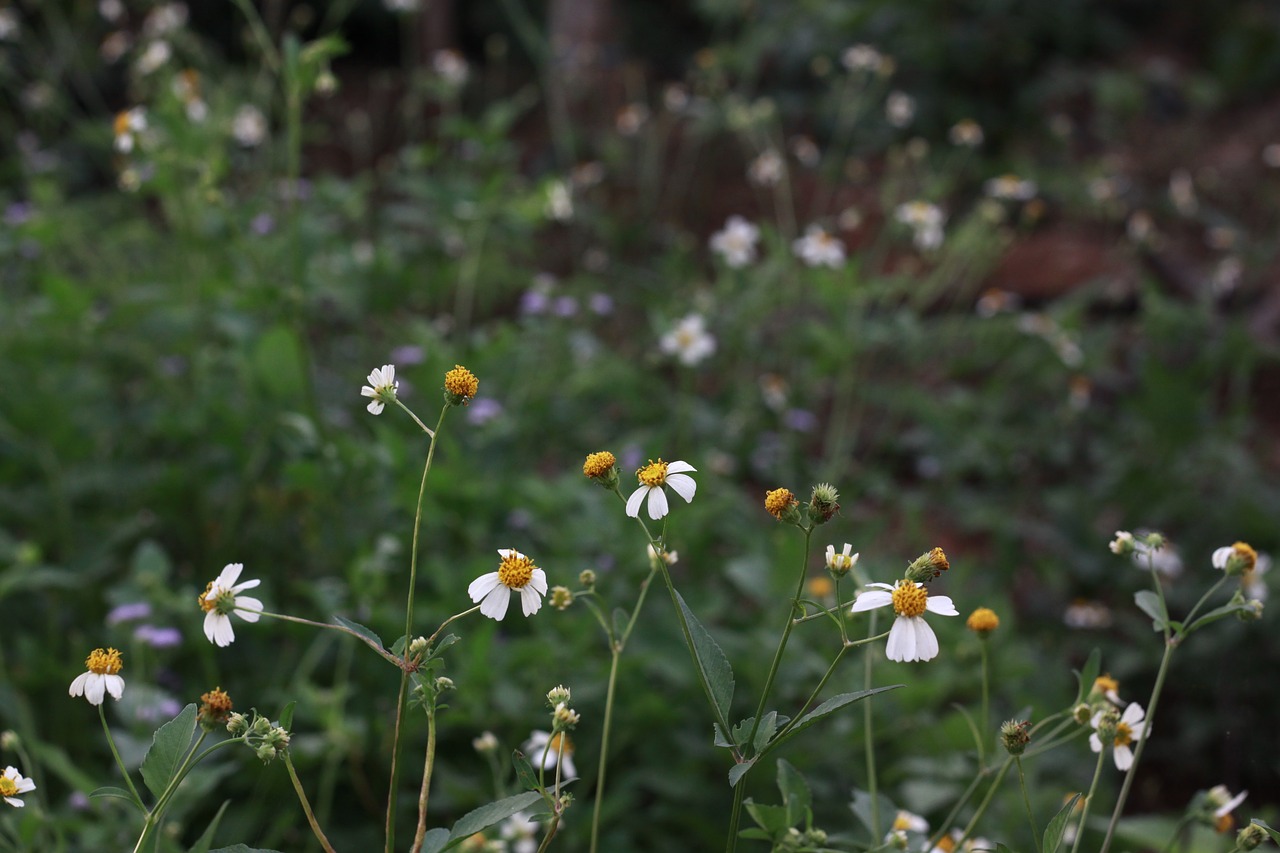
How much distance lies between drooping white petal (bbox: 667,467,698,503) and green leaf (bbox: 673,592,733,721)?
8 centimetres

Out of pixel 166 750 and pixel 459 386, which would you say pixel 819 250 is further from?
pixel 166 750

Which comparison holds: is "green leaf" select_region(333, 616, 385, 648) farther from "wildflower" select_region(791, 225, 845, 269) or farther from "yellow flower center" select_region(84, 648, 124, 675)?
"wildflower" select_region(791, 225, 845, 269)

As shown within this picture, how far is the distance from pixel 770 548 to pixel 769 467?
817 millimetres

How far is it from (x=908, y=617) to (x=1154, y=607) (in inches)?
13.4

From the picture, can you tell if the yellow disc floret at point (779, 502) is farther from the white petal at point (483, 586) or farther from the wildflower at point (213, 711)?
the wildflower at point (213, 711)

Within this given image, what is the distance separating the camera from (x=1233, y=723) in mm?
2400

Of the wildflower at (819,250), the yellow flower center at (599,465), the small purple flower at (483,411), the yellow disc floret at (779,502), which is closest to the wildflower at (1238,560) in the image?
the yellow disc floret at (779,502)

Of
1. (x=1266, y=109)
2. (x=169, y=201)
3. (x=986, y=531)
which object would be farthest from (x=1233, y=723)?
(x=1266, y=109)

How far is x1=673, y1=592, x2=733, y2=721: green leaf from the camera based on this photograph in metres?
0.89

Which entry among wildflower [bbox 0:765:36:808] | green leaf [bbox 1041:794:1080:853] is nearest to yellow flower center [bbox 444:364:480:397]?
wildflower [bbox 0:765:36:808]

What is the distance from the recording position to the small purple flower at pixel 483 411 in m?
2.28

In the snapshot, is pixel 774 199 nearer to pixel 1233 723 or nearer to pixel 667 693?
pixel 1233 723

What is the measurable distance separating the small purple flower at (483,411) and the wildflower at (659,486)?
1286 mm

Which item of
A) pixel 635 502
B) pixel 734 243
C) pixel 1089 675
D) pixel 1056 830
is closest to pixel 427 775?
pixel 635 502
